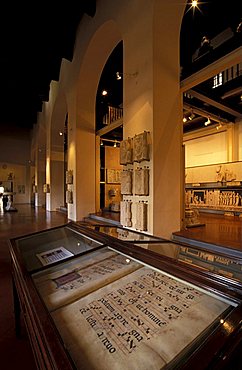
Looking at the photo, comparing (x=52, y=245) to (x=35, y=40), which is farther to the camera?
(x=35, y=40)

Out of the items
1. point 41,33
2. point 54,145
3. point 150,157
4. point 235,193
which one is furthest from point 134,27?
point 54,145

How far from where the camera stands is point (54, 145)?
1136cm

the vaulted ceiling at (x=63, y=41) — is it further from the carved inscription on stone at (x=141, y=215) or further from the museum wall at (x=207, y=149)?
the carved inscription on stone at (x=141, y=215)

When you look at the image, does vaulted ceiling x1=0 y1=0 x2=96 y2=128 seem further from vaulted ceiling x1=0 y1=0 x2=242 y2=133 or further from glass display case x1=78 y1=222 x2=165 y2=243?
glass display case x1=78 y1=222 x2=165 y2=243

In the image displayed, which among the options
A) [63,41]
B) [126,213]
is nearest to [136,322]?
[126,213]

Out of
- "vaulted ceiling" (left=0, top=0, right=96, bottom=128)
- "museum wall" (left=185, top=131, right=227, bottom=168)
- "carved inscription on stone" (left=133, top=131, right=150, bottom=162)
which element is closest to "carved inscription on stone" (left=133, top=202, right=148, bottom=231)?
A: "carved inscription on stone" (left=133, top=131, right=150, bottom=162)

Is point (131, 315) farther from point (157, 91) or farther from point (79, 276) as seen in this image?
point (157, 91)

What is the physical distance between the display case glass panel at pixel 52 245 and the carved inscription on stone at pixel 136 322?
69 centimetres

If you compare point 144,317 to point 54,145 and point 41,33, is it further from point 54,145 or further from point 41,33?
point 54,145

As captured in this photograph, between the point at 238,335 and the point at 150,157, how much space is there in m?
3.35

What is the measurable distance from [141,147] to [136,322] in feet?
10.9

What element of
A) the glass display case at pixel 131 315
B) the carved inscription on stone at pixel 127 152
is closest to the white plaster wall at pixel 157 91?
the carved inscription on stone at pixel 127 152

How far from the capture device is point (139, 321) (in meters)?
0.85

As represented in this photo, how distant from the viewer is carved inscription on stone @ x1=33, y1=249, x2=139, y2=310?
1.10 m
